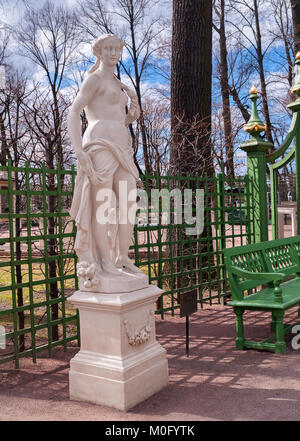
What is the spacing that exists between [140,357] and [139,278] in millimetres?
672

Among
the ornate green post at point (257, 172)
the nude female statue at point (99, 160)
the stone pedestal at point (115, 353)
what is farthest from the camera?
the ornate green post at point (257, 172)

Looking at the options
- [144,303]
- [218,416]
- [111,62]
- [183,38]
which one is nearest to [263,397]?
[218,416]

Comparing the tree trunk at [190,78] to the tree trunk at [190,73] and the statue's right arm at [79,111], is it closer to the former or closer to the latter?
the tree trunk at [190,73]

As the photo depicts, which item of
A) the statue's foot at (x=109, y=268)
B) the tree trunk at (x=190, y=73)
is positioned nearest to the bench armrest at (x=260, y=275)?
the statue's foot at (x=109, y=268)

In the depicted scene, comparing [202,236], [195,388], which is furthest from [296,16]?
[195,388]

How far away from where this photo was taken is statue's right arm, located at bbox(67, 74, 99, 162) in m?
3.49

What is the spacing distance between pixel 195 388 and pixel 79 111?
264 centimetres

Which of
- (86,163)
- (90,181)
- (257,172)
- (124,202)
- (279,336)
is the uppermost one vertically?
(257,172)

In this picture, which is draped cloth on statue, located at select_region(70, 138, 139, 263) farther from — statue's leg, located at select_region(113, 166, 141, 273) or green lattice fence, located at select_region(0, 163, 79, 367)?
green lattice fence, located at select_region(0, 163, 79, 367)

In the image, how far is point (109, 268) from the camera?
363 cm

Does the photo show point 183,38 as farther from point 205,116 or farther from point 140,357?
point 140,357

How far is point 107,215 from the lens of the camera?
143 inches

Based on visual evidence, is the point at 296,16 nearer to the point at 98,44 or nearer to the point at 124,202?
the point at 98,44

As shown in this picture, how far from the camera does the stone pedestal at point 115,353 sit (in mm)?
3439
